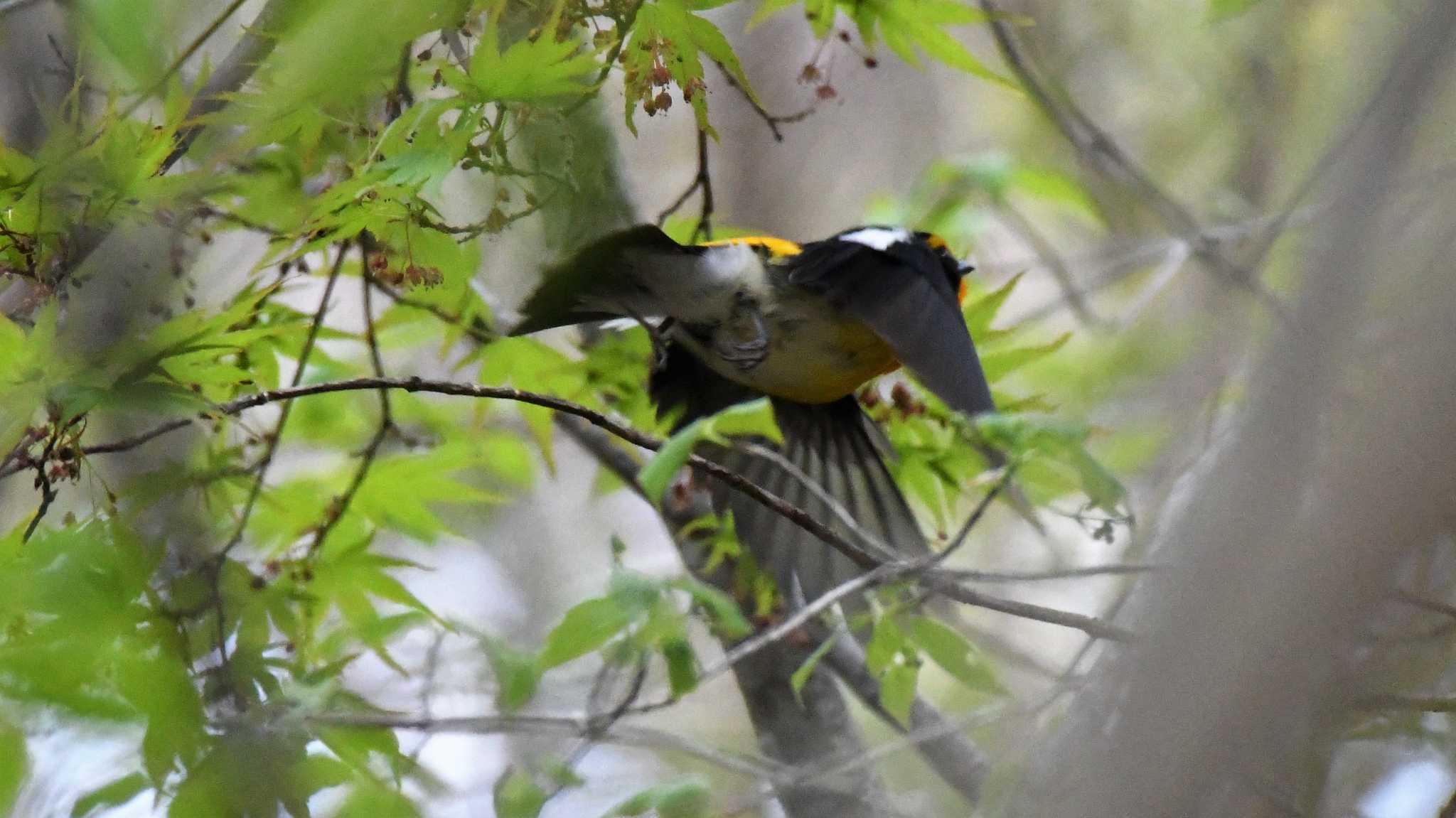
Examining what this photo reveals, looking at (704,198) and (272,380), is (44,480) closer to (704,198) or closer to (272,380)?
(272,380)

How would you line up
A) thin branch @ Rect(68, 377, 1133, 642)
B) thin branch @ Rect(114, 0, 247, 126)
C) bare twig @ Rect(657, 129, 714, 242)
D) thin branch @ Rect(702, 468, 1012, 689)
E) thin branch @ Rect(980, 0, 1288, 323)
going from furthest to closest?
thin branch @ Rect(980, 0, 1288, 323) → bare twig @ Rect(657, 129, 714, 242) → thin branch @ Rect(702, 468, 1012, 689) → thin branch @ Rect(68, 377, 1133, 642) → thin branch @ Rect(114, 0, 247, 126)

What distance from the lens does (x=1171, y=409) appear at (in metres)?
3.31

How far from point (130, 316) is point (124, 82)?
230 mm

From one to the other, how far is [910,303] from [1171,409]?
1757mm

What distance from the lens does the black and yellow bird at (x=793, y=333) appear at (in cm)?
183

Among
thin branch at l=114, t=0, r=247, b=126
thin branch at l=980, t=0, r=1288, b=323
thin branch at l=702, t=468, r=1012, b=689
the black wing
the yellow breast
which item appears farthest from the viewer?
the yellow breast

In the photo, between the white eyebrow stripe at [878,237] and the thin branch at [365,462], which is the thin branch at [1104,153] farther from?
the thin branch at [365,462]

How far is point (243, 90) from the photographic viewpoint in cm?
138

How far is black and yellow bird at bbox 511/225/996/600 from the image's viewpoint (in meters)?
1.83

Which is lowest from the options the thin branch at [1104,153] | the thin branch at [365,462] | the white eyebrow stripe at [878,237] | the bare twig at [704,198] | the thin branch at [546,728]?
the thin branch at [546,728]

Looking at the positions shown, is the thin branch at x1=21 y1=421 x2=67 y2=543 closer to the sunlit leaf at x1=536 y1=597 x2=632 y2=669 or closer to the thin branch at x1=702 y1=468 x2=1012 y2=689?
the sunlit leaf at x1=536 y1=597 x2=632 y2=669

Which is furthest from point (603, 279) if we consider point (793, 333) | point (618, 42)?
point (618, 42)

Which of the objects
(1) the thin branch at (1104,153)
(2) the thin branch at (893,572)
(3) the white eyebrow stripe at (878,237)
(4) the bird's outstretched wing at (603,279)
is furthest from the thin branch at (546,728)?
(1) the thin branch at (1104,153)

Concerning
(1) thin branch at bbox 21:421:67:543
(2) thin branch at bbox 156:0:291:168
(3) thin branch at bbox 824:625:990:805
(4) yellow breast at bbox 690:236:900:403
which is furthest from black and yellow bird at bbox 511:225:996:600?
(1) thin branch at bbox 21:421:67:543
